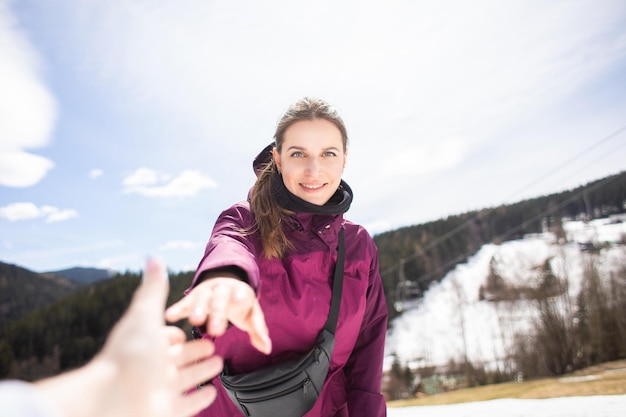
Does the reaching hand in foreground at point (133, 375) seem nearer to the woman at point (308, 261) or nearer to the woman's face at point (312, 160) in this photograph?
the woman at point (308, 261)

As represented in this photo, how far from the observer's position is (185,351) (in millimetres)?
882

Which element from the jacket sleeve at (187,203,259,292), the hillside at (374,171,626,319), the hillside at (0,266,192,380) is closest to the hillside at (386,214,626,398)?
the hillside at (374,171,626,319)

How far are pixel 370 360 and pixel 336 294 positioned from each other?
0.49 m

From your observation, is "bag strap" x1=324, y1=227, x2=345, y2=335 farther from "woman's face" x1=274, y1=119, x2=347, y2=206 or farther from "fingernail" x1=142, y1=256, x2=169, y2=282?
"fingernail" x1=142, y1=256, x2=169, y2=282

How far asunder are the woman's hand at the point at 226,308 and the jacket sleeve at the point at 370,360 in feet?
4.05

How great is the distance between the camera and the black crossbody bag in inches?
61.3

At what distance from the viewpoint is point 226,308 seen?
0.87 m

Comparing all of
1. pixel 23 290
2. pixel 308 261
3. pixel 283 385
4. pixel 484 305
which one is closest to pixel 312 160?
pixel 308 261

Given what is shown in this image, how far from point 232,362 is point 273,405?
0.87 feet

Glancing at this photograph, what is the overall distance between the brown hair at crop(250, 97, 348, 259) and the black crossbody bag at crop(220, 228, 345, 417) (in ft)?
1.54

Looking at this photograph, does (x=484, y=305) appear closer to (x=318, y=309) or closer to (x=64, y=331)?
(x=64, y=331)

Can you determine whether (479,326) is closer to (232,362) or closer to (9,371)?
(232,362)

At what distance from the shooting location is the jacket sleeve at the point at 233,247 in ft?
3.53

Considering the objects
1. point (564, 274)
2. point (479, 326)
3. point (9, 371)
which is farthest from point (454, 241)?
point (9, 371)
